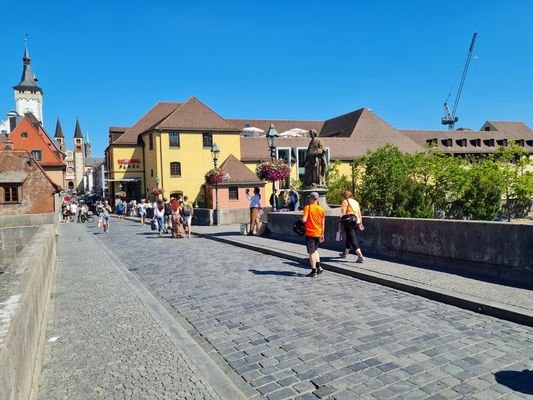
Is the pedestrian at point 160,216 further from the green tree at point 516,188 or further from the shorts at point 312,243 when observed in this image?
the green tree at point 516,188

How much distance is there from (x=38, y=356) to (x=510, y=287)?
22.3 ft

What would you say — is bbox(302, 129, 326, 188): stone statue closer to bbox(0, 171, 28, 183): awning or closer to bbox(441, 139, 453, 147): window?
bbox(0, 171, 28, 183): awning

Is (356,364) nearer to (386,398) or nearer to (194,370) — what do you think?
(386,398)

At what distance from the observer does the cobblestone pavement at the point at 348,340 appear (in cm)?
385

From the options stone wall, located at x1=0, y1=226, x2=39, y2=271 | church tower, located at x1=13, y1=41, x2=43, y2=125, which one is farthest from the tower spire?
stone wall, located at x1=0, y1=226, x2=39, y2=271

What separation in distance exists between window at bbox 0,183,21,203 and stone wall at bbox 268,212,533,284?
27262 millimetres

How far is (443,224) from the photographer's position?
28.2 feet

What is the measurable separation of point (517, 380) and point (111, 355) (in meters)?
4.13

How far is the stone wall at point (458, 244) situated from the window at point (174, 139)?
3658 centimetres

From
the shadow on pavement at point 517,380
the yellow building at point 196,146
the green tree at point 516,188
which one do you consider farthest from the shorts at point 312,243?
the yellow building at point 196,146

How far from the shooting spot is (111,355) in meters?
4.73

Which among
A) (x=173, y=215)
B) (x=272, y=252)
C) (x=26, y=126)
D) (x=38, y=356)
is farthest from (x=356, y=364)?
(x=26, y=126)

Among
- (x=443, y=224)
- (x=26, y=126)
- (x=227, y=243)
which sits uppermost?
(x=26, y=126)

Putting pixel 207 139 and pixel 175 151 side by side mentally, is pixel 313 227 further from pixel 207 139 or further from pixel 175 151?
pixel 207 139
